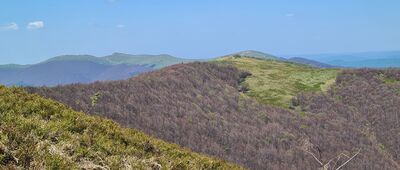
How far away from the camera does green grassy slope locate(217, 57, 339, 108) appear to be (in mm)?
91625

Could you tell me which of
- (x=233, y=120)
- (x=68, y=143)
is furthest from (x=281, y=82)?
(x=68, y=143)

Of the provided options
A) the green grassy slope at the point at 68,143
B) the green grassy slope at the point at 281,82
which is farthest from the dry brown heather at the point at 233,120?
the green grassy slope at the point at 68,143

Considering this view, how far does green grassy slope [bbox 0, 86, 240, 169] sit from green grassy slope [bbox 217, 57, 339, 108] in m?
72.5

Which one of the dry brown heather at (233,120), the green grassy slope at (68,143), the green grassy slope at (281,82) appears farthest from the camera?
the green grassy slope at (281,82)

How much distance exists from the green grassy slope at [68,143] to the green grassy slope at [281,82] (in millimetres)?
72522

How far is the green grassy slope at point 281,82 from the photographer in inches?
3607

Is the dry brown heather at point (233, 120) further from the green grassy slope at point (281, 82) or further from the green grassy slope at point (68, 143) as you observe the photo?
the green grassy slope at point (68, 143)

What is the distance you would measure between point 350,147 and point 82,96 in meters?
40.3

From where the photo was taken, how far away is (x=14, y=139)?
11266mm

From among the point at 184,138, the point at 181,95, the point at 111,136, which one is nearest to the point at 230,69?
the point at 181,95

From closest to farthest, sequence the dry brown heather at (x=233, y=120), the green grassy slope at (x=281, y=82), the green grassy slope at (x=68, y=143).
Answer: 1. the green grassy slope at (x=68, y=143)
2. the dry brown heather at (x=233, y=120)
3. the green grassy slope at (x=281, y=82)

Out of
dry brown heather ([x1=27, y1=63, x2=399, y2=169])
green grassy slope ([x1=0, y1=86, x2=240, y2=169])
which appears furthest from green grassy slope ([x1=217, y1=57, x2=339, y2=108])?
green grassy slope ([x1=0, y1=86, x2=240, y2=169])

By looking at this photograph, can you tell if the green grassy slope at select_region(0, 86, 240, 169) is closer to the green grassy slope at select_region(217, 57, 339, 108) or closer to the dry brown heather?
the dry brown heather

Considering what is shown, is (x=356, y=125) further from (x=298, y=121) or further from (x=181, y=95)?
(x=181, y=95)
